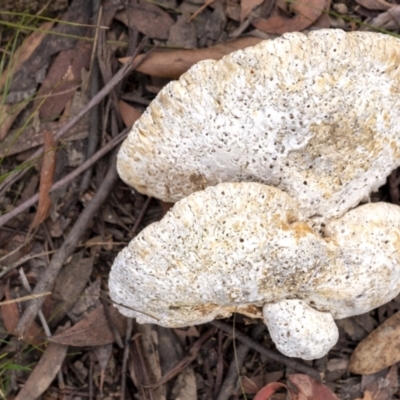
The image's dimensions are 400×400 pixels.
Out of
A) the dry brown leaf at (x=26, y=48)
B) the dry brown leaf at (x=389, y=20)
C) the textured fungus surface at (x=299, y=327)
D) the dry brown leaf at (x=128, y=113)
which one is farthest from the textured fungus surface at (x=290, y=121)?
the dry brown leaf at (x=26, y=48)

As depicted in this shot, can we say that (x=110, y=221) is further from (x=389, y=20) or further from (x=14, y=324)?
(x=389, y=20)

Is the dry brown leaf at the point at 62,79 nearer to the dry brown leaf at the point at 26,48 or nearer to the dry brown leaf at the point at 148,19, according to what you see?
the dry brown leaf at the point at 26,48

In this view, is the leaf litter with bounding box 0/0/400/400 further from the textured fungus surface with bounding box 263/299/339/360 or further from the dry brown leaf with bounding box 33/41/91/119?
the textured fungus surface with bounding box 263/299/339/360

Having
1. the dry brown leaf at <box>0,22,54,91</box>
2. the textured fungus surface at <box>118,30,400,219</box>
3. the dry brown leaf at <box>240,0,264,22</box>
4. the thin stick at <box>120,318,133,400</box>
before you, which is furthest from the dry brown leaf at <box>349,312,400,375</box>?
the dry brown leaf at <box>0,22,54,91</box>

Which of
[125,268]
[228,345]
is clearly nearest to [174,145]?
[125,268]

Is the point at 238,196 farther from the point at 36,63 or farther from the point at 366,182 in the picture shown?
the point at 36,63

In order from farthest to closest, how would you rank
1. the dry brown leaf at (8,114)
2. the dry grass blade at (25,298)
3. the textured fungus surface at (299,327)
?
the dry brown leaf at (8,114) → the dry grass blade at (25,298) → the textured fungus surface at (299,327)
